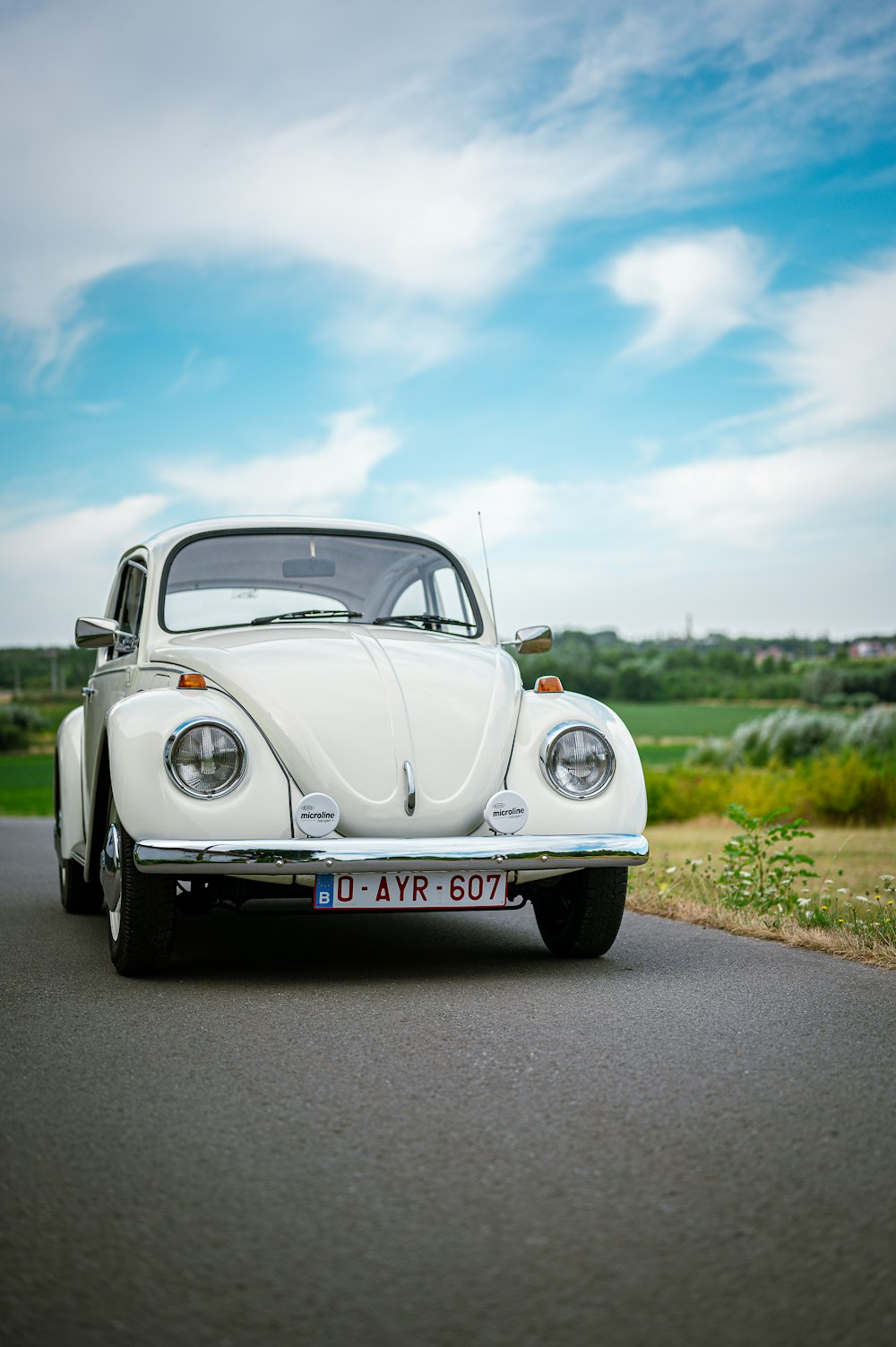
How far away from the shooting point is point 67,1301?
7.71 feet

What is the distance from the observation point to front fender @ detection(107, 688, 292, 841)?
16.8 feet

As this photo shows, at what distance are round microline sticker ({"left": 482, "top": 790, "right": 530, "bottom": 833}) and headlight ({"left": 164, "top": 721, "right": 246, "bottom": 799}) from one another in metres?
1.00

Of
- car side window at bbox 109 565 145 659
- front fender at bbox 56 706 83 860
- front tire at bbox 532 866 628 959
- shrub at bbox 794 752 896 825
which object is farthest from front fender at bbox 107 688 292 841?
shrub at bbox 794 752 896 825

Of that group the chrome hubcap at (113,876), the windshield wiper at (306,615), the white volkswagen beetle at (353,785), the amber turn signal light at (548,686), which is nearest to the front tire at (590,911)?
the white volkswagen beetle at (353,785)

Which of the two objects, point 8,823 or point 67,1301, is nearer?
point 67,1301

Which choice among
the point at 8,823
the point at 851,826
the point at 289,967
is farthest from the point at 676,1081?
the point at 851,826

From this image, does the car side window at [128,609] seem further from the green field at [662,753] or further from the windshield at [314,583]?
the green field at [662,753]

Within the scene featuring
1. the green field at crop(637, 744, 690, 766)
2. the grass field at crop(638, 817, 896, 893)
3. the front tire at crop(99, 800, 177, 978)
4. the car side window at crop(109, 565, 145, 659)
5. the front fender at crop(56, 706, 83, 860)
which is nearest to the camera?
the front tire at crop(99, 800, 177, 978)

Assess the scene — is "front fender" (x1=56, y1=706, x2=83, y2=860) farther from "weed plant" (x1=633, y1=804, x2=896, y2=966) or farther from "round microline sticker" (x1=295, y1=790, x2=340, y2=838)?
"weed plant" (x1=633, y1=804, x2=896, y2=966)

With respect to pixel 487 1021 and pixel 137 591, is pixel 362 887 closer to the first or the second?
pixel 487 1021

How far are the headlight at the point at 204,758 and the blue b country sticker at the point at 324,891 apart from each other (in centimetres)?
50

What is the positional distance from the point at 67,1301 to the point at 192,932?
4965 millimetres

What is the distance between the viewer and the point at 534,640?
7008mm

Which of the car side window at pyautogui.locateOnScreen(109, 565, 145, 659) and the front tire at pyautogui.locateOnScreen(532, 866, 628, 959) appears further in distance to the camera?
the car side window at pyautogui.locateOnScreen(109, 565, 145, 659)
